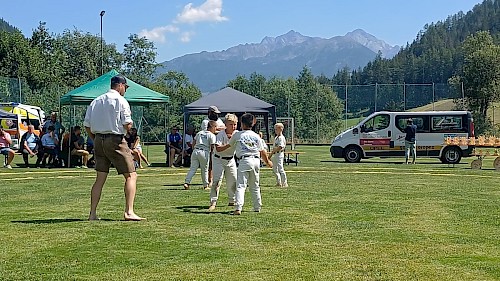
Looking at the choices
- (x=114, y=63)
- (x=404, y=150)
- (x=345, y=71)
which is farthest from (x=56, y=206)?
(x=345, y=71)

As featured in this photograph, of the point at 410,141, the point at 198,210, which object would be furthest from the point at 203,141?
the point at 410,141

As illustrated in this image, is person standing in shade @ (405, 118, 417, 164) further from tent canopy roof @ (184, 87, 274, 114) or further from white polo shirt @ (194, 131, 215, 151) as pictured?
white polo shirt @ (194, 131, 215, 151)

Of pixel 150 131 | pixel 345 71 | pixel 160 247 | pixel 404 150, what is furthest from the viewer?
pixel 345 71

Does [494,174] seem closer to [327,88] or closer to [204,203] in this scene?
[204,203]

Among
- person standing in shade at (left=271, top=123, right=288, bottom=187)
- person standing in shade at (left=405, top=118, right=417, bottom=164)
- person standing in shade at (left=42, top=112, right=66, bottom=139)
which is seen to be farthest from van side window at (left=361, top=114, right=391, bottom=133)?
person standing in shade at (left=271, top=123, right=288, bottom=187)

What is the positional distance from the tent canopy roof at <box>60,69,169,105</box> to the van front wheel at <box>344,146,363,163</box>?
8042 mm

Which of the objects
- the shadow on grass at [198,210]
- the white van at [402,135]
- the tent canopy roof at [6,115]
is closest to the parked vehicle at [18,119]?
the tent canopy roof at [6,115]

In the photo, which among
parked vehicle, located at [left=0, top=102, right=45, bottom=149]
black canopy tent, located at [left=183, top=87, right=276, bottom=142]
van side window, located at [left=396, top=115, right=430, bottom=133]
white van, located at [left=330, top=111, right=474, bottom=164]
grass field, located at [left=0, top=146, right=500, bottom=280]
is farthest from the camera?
parked vehicle, located at [left=0, top=102, right=45, bottom=149]

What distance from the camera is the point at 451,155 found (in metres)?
27.0

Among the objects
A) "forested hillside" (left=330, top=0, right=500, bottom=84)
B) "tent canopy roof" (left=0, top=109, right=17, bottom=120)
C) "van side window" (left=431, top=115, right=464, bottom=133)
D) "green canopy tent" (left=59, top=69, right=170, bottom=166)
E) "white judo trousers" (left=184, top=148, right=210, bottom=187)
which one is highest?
"forested hillside" (left=330, top=0, right=500, bottom=84)

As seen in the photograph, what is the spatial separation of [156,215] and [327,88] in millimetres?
44075

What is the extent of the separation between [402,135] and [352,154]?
2067 millimetres

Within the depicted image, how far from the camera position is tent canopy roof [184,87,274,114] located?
24.6 metres

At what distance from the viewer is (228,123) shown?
1148 cm
